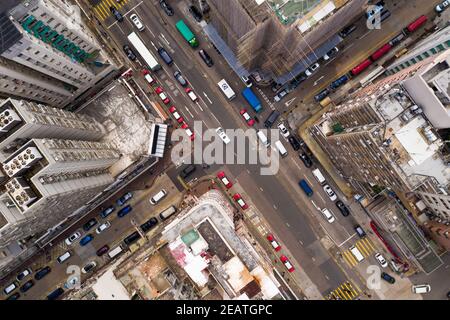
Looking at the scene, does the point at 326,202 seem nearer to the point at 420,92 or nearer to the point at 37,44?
the point at 420,92

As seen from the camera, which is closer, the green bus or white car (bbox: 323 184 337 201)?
white car (bbox: 323 184 337 201)

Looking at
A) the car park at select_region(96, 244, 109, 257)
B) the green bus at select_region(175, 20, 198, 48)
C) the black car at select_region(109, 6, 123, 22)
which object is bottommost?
the car park at select_region(96, 244, 109, 257)

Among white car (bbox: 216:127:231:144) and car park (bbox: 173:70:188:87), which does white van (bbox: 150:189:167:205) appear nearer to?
white car (bbox: 216:127:231:144)

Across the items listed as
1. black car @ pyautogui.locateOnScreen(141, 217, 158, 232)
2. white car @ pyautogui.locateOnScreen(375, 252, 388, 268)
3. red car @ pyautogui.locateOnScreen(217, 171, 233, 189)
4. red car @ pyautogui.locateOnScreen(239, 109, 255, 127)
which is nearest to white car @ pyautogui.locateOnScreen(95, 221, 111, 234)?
black car @ pyautogui.locateOnScreen(141, 217, 158, 232)

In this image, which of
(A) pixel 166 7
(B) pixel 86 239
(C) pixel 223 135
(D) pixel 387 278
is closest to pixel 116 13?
(A) pixel 166 7

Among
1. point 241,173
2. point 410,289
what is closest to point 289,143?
point 241,173

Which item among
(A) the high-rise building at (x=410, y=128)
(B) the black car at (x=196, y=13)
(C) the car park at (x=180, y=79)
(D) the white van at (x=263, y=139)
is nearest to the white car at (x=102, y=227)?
(C) the car park at (x=180, y=79)

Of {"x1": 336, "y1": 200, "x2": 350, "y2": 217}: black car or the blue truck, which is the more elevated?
the blue truck
